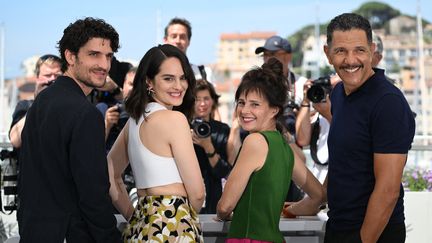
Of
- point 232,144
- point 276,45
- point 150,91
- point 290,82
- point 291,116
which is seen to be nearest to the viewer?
point 150,91

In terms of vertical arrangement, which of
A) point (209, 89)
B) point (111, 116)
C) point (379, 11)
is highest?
point (209, 89)

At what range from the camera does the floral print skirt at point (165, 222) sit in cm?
306

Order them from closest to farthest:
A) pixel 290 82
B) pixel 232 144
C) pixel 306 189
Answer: pixel 306 189, pixel 232 144, pixel 290 82

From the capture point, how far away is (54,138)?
300 centimetres

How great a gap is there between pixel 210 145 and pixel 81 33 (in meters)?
2.30

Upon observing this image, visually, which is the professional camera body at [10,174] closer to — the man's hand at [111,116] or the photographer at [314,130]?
the man's hand at [111,116]

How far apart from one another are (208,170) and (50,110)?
2.50 m

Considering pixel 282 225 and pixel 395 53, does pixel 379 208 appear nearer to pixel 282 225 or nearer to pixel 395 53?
pixel 282 225

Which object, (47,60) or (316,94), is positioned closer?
(316,94)

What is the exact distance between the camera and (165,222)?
3.08 m

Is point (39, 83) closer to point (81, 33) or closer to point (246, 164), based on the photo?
point (81, 33)

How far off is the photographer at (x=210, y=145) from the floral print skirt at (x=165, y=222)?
1971 mm

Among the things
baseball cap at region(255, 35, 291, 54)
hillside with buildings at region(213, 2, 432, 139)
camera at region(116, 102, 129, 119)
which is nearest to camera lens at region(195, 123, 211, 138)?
camera at region(116, 102, 129, 119)

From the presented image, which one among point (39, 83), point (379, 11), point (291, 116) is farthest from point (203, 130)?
point (379, 11)
